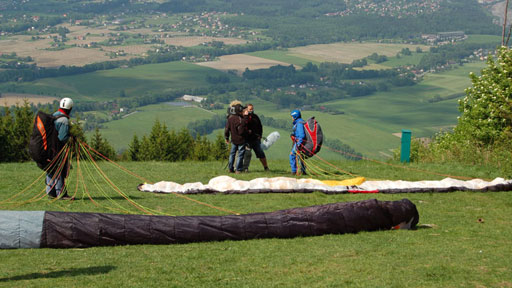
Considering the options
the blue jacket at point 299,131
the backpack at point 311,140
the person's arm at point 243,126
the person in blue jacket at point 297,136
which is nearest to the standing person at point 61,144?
the person's arm at point 243,126

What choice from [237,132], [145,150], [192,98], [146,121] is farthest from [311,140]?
[192,98]

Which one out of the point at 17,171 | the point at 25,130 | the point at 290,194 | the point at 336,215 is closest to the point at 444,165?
the point at 290,194

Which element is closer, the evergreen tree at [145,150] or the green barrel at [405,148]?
the green barrel at [405,148]

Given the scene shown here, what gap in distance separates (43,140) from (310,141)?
911 centimetres

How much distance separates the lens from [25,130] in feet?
114

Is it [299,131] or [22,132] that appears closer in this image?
[299,131]

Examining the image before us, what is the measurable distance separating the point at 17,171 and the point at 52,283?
1412 cm

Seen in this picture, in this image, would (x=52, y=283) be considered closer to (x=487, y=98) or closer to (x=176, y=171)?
(x=176, y=171)

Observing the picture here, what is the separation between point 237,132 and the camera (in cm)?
2120

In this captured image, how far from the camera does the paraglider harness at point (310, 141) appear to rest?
2077cm

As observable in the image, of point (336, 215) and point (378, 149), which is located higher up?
point (336, 215)

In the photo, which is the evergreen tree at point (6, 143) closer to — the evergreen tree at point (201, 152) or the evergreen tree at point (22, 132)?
the evergreen tree at point (22, 132)

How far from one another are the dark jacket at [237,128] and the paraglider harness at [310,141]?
5.70 feet

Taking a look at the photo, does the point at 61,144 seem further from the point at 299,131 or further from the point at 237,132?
the point at 299,131
